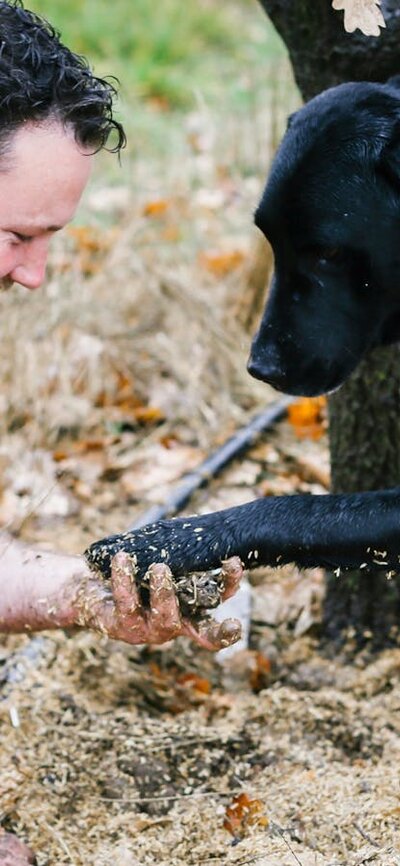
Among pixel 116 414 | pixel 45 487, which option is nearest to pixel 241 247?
pixel 116 414

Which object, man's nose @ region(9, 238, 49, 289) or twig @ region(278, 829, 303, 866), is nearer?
twig @ region(278, 829, 303, 866)

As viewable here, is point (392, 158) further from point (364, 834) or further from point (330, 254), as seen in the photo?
point (364, 834)

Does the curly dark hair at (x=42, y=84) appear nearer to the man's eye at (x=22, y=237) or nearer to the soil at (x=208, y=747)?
the man's eye at (x=22, y=237)

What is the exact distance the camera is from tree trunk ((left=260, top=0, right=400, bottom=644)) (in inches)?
113

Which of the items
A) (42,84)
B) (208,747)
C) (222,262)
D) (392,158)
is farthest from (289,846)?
(222,262)

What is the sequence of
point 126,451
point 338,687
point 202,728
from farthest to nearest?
point 126,451 → point 338,687 → point 202,728

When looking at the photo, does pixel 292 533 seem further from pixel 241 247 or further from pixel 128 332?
pixel 241 247

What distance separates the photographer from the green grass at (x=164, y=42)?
343 inches

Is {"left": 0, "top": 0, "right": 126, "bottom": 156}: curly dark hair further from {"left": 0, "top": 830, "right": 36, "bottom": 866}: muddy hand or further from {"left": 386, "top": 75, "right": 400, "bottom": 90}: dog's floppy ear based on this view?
{"left": 0, "top": 830, "right": 36, "bottom": 866}: muddy hand

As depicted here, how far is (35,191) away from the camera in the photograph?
2479 millimetres

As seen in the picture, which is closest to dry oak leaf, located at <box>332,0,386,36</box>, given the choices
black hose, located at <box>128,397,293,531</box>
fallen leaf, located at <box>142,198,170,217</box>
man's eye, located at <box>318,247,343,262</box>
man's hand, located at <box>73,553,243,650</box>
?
man's eye, located at <box>318,247,343,262</box>

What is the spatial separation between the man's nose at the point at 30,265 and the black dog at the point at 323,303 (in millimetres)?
615

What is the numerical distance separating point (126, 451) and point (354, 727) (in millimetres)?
1877

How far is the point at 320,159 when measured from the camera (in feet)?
9.07
